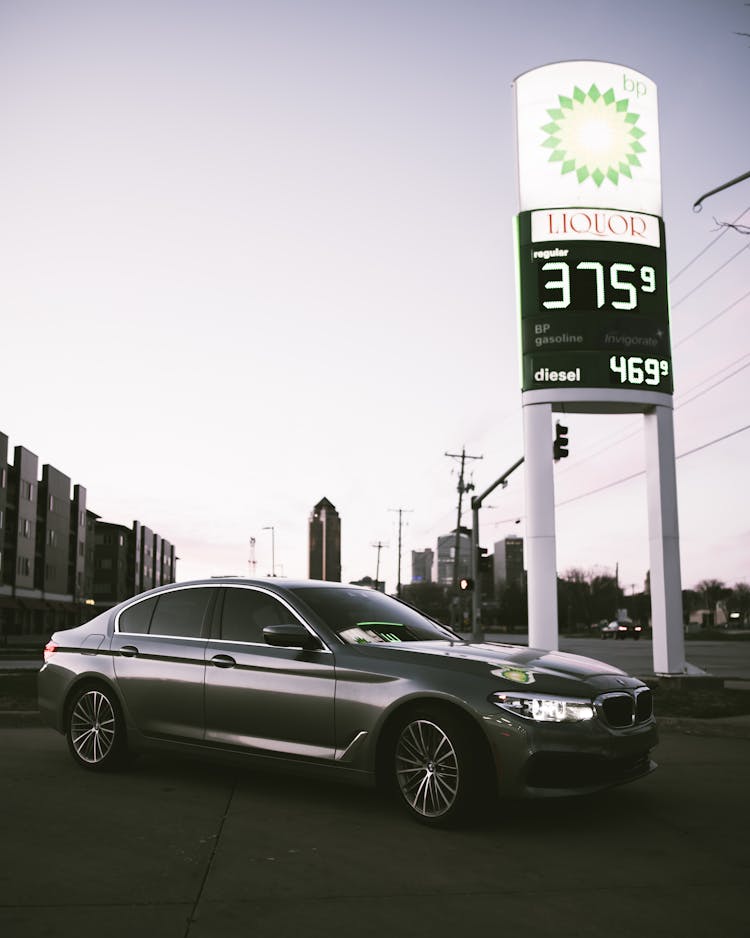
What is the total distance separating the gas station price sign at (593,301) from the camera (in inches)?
726

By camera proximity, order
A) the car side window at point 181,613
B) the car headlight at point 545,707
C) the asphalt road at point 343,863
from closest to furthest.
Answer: the asphalt road at point 343,863 < the car headlight at point 545,707 < the car side window at point 181,613

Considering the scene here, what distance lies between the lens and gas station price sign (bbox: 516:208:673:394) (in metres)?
18.4

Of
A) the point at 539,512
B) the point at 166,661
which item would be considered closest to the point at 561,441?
the point at 539,512

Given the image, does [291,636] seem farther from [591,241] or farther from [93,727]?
[591,241]

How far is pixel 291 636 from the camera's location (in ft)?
20.6

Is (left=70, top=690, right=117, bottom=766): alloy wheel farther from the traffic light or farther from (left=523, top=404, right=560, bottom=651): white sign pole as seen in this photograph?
the traffic light

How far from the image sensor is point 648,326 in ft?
61.2

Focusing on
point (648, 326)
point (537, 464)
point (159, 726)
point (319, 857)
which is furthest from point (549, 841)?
point (648, 326)

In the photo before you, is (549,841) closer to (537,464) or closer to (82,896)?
(82,896)

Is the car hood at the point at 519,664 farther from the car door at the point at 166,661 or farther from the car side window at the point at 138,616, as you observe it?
the car side window at the point at 138,616

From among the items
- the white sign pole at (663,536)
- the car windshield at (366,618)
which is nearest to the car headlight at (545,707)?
the car windshield at (366,618)

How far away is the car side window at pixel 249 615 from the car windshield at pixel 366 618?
0.67 feet

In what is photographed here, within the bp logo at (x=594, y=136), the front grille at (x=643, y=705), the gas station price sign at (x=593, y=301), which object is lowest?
the front grille at (x=643, y=705)

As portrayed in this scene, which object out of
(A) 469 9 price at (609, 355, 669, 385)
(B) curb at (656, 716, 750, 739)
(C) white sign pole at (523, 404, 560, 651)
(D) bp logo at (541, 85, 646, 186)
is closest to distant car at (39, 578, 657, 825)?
(B) curb at (656, 716, 750, 739)
